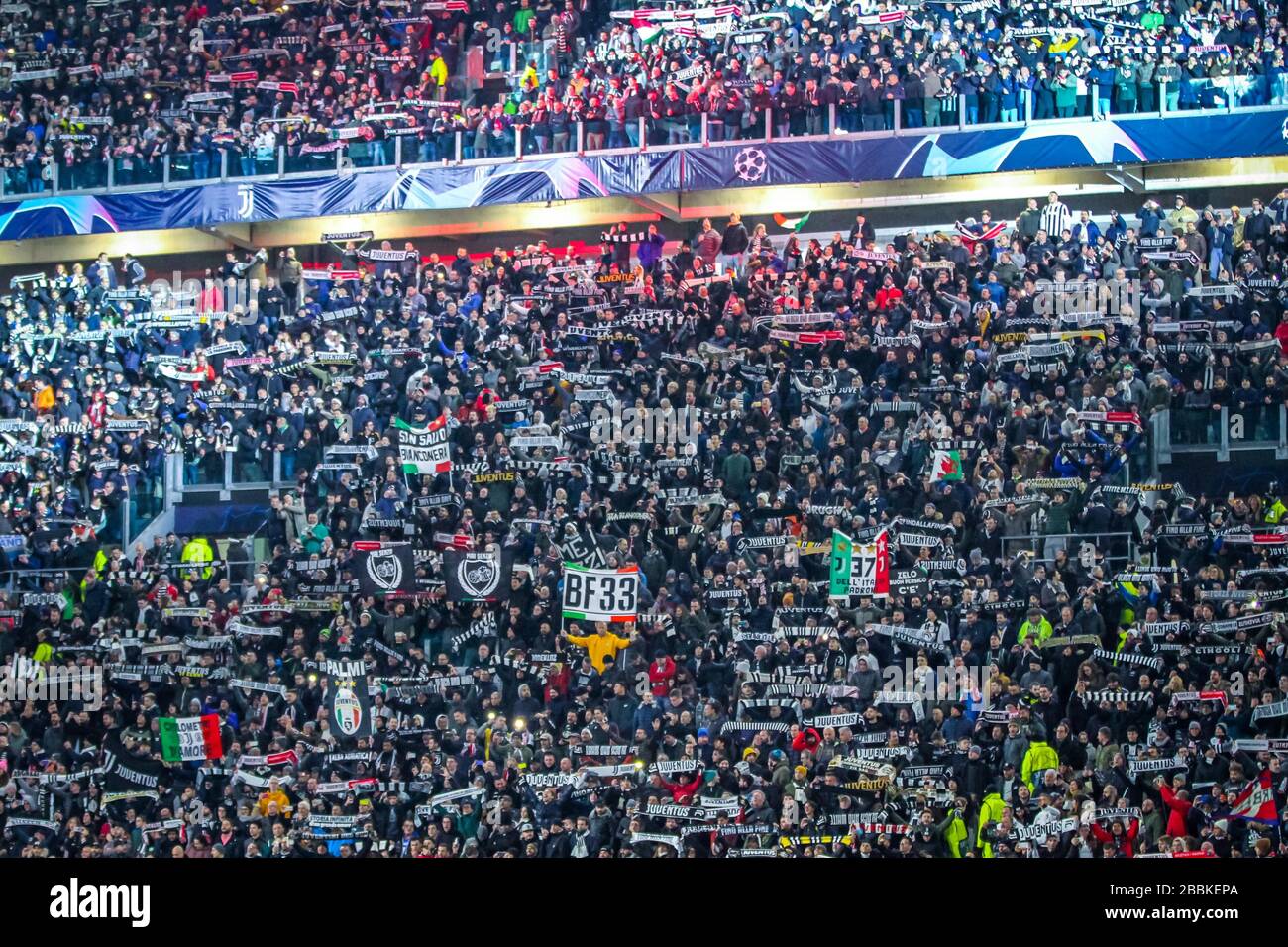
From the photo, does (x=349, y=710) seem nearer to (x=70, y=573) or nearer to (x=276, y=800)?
(x=276, y=800)

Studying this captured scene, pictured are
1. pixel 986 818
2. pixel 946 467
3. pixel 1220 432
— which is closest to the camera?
pixel 986 818

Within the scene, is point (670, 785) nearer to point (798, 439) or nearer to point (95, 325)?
point (798, 439)

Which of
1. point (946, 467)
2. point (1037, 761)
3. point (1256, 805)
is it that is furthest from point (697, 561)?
point (1256, 805)

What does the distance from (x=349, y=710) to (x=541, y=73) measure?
35.9 feet

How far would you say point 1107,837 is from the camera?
15922 mm

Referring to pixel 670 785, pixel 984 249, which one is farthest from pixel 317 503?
pixel 984 249

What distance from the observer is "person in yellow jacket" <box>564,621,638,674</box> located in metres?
18.7

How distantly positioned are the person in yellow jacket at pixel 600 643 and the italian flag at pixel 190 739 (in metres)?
3.68

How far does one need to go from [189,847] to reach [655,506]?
5.65 m

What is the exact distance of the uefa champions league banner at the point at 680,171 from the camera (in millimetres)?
23328
